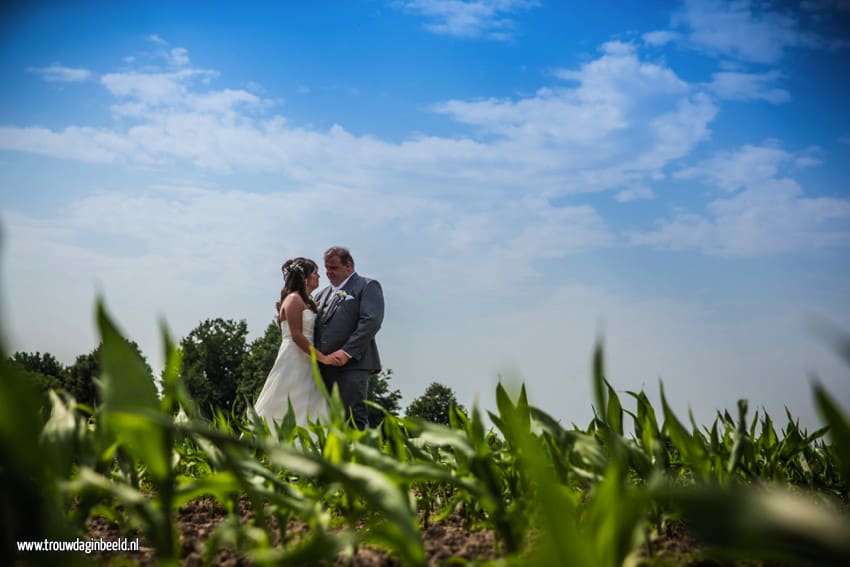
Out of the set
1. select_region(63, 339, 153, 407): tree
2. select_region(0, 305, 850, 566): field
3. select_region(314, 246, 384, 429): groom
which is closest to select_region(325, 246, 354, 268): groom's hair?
select_region(314, 246, 384, 429): groom

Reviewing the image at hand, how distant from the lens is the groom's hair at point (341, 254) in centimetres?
807

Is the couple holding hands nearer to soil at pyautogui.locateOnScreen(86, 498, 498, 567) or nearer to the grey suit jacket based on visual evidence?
the grey suit jacket

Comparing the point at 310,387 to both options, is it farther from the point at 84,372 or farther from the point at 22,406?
the point at 84,372

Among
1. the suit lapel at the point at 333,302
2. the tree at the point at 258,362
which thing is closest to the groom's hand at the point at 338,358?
the suit lapel at the point at 333,302

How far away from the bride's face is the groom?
0.53 feet

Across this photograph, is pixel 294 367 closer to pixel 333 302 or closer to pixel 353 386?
pixel 353 386

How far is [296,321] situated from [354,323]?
2.30 ft

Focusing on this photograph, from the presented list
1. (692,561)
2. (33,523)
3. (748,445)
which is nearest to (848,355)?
(692,561)

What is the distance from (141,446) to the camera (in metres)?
1.16

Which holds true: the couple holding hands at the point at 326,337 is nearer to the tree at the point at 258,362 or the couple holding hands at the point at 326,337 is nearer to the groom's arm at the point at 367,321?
the groom's arm at the point at 367,321

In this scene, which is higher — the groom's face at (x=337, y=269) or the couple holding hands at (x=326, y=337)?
the groom's face at (x=337, y=269)

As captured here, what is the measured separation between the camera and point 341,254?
8.07 metres

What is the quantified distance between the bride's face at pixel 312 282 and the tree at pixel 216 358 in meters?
15.2

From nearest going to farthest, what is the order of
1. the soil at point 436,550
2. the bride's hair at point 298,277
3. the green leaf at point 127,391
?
the green leaf at point 127,391
the soil at point 436,550
the bride's hair at point 298,277
